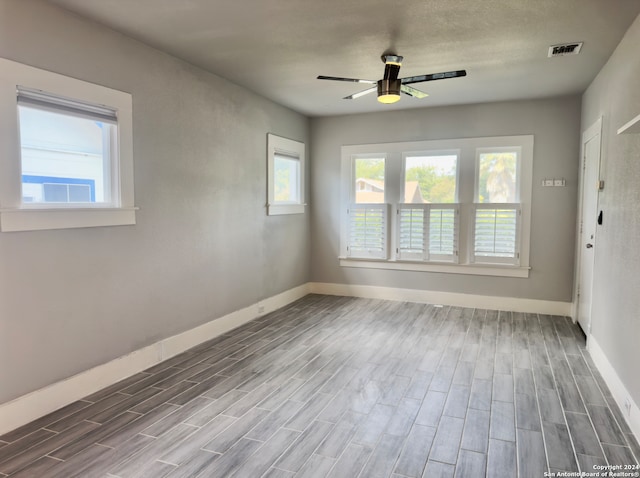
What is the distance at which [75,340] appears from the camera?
2922 millimetres

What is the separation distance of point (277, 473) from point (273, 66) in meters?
3.41

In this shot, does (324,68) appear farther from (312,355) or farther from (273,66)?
(312,355)

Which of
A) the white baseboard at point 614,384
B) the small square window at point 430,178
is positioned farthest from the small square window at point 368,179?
the white baseboard at point 614,384

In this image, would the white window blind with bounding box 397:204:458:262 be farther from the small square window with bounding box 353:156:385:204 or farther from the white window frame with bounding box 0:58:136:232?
the white window frame with bounding box 0:58:136:232

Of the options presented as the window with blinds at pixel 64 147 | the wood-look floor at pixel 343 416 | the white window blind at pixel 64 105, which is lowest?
the wood-look floor at pixel 343 416

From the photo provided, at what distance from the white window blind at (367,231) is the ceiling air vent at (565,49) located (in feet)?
9.67

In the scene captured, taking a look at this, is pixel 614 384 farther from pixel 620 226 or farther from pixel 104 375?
pixel 104 375

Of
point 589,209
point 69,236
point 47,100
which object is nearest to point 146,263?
point 69,236

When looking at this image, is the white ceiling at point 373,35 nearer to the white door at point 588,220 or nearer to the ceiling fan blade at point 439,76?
the ceiling fan blade at point 439,76

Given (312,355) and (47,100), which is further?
(312,355)

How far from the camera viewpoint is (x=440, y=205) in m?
5.70

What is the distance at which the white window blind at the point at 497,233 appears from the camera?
5352mm

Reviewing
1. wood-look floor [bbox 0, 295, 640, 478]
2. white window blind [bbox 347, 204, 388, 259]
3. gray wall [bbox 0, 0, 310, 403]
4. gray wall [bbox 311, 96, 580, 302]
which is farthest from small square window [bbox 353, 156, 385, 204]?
wood-look floor [bbox 0, 295, 640, 478]

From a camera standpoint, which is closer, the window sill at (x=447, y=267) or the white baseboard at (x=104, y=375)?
the white baseboard at (x=104, y=375)
